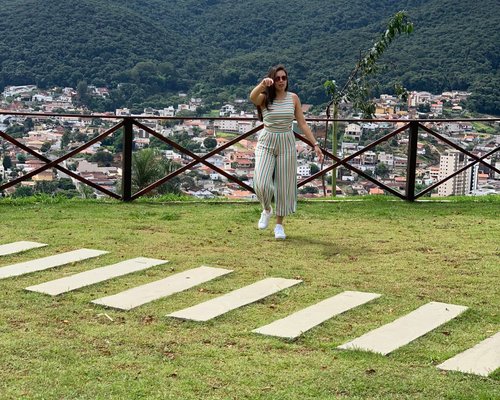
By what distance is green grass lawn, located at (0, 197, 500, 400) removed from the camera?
4.05 m

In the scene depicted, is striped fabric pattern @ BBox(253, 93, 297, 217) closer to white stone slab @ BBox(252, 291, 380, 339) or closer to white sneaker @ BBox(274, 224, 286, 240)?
white sneaker @ BBox(274, 224, 286, 240)

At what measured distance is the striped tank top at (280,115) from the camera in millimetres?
7805

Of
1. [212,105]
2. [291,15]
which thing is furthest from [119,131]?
[291,15]

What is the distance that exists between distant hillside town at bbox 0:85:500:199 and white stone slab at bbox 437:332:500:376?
5004 millimetres

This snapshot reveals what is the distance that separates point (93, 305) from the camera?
5.34 m

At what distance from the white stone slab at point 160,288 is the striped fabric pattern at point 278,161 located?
1.73 metres

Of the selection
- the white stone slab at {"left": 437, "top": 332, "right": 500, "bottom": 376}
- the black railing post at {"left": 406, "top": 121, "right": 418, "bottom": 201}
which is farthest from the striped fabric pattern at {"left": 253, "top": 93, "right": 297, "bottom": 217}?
the white stone slab at {"left": 437, "top": 332, "right": 500, "bottom": 376}

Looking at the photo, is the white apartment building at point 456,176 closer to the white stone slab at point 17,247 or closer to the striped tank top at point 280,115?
the striped tank top at point 280,115

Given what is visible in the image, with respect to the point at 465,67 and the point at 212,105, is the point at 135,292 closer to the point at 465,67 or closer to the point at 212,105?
the point at 212,105

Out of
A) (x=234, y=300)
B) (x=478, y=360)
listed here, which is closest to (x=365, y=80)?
(x=234, y=300)

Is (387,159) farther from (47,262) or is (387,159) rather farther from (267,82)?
(47,262)

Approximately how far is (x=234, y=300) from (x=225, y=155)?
16.7 ft

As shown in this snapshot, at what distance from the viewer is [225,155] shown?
34.3ft

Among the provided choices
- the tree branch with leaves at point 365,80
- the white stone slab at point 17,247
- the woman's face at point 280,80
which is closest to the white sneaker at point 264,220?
the woman's face at point 280,80
